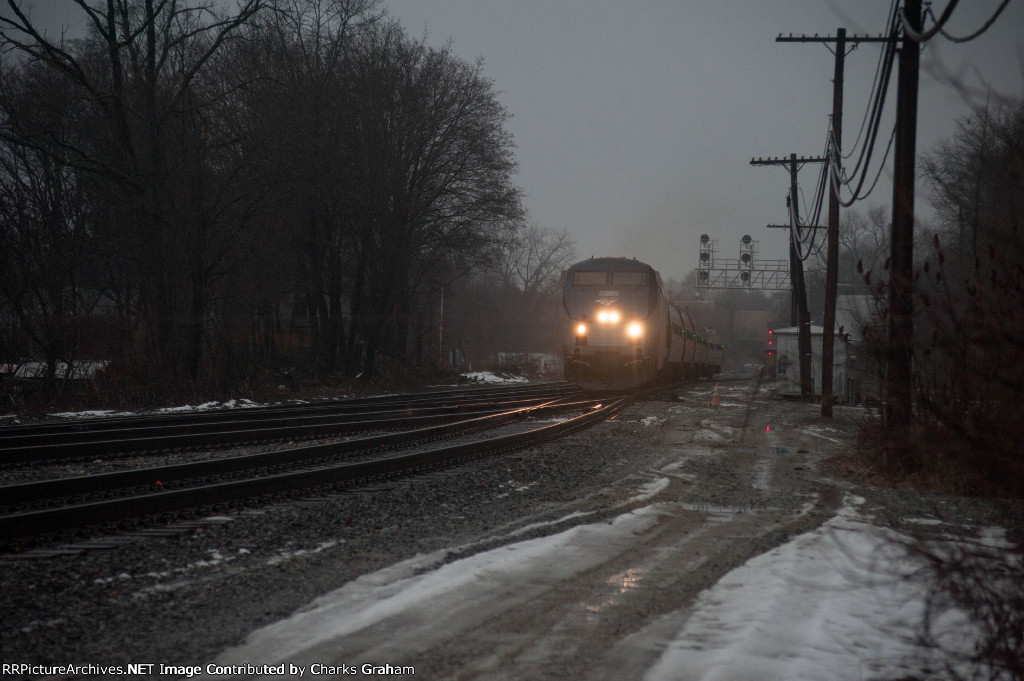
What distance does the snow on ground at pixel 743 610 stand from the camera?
3305mm

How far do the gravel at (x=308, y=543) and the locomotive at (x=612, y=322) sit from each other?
1187 cm

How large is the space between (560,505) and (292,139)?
1843 centimetres

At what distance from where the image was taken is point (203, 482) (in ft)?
24.6

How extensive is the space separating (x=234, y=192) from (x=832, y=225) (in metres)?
15.9

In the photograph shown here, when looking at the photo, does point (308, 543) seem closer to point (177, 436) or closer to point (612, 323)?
point (177, 436)

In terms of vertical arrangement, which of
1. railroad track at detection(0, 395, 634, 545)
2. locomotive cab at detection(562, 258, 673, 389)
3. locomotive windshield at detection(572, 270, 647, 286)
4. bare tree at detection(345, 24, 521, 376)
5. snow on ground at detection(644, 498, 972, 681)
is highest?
bare tree at detection(345, 24, 521, 376)

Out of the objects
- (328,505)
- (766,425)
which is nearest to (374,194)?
(766,425)

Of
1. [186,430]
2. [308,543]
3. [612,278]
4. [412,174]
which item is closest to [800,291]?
[612,278]

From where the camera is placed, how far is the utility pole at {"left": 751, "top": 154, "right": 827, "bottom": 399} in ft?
78.1

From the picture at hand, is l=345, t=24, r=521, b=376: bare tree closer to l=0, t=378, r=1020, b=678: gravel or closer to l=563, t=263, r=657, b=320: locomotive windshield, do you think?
l=563, t=263, r=657, b=320: locomotive windshield

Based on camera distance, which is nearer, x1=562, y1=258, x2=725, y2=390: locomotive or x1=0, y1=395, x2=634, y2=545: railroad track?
x1=0, y1=395, x2=634, y2=545: railroad track

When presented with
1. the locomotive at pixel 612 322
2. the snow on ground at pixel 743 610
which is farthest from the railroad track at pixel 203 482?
the locomotive at pixel 612 322

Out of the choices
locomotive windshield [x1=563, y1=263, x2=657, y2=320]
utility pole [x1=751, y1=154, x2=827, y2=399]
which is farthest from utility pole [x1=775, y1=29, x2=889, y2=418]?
locomotive windshield [x1=563, y1=263, x2=657, y2=320]

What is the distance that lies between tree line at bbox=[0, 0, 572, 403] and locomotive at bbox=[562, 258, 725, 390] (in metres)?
8.89
